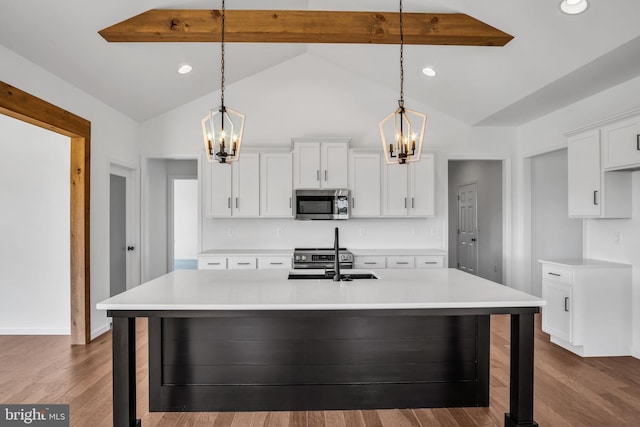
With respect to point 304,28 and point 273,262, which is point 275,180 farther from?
point 304,28

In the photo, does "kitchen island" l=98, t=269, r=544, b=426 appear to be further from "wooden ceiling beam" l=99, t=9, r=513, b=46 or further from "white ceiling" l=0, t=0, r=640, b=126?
"wooden ceiling beam" l=99, t=9, r=513, b=46

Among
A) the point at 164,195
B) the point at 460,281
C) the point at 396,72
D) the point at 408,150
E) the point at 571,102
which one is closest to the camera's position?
the point at 408,150

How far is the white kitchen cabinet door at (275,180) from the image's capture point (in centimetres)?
516

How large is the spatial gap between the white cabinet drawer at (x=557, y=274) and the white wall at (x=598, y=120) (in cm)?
49

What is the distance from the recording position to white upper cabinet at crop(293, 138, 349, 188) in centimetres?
512

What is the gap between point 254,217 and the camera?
17.1 feet

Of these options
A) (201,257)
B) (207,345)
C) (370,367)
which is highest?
(201,257)

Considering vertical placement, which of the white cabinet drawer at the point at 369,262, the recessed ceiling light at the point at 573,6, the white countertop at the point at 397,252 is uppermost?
the recessed ceiling light at the point at 573,6

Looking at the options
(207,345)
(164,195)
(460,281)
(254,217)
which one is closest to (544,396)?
(460,281)

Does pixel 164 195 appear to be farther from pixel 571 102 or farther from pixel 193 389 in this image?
pixel 571 102

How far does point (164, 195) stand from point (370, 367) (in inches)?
189

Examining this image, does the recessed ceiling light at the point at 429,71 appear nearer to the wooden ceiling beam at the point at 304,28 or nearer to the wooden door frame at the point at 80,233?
the wooden ceiling beam at the point at 304,28

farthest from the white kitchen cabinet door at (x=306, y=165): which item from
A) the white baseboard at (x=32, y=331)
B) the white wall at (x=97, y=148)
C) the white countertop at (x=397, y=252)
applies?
the white baseboard at (x=32, y=331)

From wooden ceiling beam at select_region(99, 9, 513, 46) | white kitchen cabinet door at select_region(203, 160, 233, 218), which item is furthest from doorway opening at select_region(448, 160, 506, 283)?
white kitchen cabinet door at select_region(203, 160, 233, 218)
